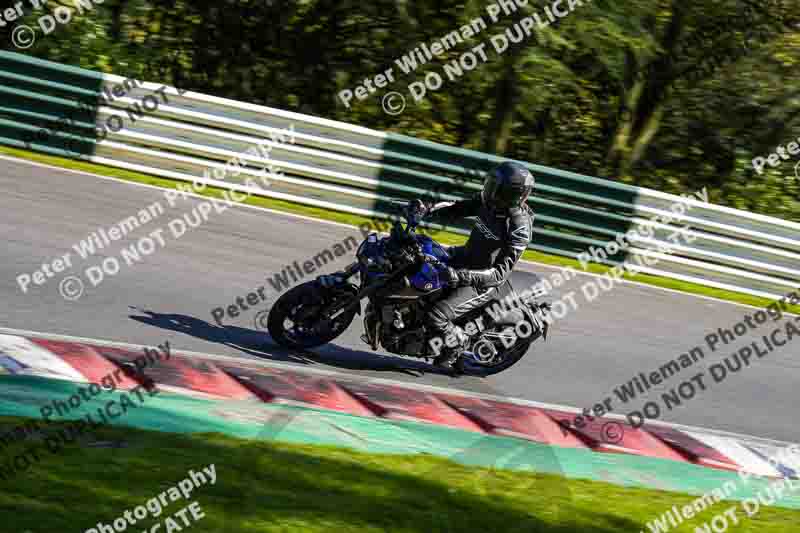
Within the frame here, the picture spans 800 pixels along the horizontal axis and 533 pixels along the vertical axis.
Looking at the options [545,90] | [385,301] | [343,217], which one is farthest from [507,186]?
[545,90]

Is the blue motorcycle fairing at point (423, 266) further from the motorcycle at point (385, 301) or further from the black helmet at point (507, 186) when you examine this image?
the black helmet at point (507, 186)

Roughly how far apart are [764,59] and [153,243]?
42.3 ft

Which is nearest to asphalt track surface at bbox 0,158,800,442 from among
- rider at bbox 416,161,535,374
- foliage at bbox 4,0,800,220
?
rider at bbox 416,161,535,374

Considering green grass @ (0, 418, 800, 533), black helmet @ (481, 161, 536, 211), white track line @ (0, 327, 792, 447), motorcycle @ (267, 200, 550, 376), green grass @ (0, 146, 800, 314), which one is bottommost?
green grass @ (0, 418, 800, 533)

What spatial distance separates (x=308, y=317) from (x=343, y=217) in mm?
5638

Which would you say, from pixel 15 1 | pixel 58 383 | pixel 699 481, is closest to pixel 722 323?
pixel 699 481

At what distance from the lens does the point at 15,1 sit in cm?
1786

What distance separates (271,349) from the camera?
934 cm

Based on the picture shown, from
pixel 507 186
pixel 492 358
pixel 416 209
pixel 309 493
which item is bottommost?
pixel 309 493

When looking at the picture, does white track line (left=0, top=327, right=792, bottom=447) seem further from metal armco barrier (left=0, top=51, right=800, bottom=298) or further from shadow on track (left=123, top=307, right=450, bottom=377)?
metal armco barrier (left=0, top=51, right=800, bottom=298)

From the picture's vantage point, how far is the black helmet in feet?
29.3

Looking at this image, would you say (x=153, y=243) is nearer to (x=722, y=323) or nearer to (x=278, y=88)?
(x=722, y=323)

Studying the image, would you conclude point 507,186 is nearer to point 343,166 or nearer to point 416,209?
point 416,209

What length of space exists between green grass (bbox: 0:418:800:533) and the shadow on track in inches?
75.4
